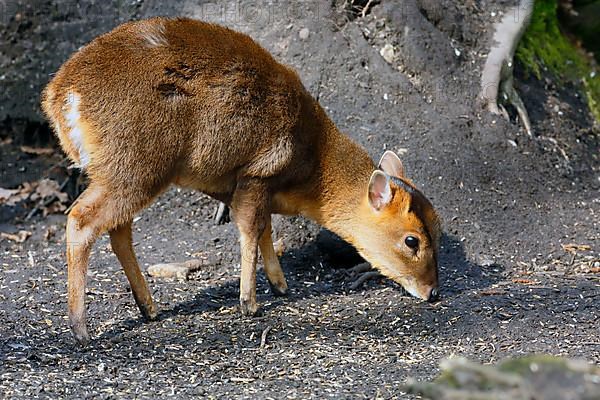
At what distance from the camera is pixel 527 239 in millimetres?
8070

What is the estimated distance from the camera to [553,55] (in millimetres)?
11227

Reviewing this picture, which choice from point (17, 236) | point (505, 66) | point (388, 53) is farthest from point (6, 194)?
point (505, 66)

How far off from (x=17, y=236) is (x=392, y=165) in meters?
3.83

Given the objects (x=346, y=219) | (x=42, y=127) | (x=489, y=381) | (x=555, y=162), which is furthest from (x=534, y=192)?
(x=489, y=381)

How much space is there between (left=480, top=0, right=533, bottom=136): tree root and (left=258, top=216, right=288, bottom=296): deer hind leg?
3396mm

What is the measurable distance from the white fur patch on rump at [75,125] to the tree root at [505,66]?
15.9ft

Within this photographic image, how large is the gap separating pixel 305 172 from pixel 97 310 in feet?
6.17

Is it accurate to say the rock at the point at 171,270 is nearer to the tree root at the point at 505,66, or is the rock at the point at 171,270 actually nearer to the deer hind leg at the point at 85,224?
the deer hind leg at the point at 85,224

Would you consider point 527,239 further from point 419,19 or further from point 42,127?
point 42,127

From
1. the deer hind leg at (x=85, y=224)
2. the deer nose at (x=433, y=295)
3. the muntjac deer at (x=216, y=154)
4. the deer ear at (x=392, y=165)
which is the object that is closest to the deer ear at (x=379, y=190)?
the muntjac deer at (x=216, y=154)

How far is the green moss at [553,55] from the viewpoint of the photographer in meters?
10.7

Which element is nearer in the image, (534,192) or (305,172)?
(305,172)

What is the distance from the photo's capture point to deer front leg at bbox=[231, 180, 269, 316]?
6.54 m

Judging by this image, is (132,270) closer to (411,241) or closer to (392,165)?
(411,241)
